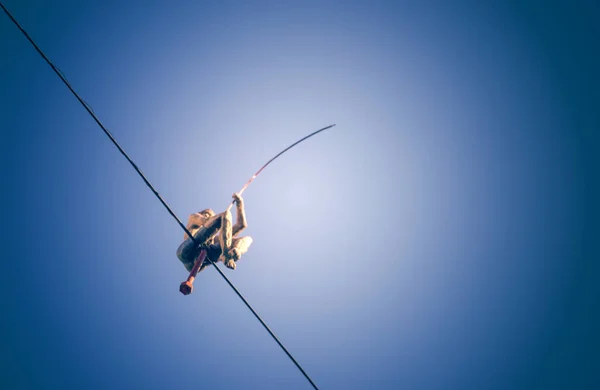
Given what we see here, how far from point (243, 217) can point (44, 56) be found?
3.83 metres

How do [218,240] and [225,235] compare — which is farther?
[218,240]

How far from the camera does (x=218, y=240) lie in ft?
20.7

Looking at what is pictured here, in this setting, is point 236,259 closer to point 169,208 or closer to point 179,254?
point 179,254

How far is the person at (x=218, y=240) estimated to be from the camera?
580 cm

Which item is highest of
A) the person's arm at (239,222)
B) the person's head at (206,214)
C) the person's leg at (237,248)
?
the person's head at (206,214)

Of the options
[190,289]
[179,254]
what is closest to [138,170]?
[190,289]

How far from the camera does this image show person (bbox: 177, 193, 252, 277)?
580cm

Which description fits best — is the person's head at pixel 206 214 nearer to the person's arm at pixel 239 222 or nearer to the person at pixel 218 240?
the person at pixel 218 240

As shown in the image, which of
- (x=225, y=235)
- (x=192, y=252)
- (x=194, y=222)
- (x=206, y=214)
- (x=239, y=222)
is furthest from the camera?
(x=206, y=214)

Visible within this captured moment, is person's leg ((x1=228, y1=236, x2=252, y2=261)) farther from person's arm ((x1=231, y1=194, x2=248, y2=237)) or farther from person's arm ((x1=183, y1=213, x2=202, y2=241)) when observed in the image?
person's arm ((x1=183, y1=213, x2=202, y2=241))

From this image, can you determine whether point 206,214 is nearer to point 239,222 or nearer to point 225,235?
point 239,222

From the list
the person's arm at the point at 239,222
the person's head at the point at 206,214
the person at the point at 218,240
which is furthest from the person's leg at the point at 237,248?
the person's head at the point at 206,214

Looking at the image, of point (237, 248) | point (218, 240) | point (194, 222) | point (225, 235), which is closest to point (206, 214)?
point (194, 222)

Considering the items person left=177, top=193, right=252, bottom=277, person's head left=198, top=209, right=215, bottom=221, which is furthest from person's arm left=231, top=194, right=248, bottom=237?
person's head left=198, top=209, right=215, bottom=221
